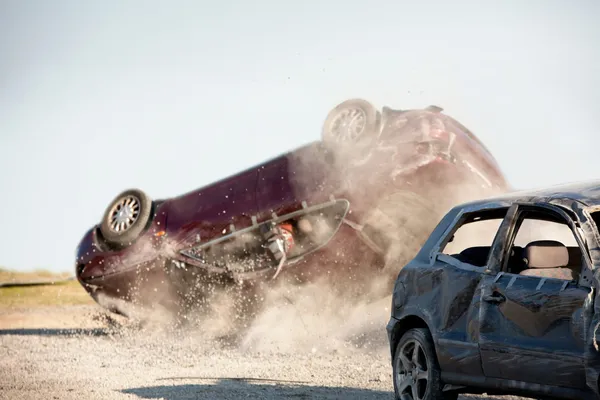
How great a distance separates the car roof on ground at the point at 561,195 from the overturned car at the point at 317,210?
533 cm

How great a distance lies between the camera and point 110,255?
15.3m

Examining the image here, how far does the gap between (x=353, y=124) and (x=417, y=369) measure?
5978mm

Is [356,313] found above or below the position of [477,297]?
below

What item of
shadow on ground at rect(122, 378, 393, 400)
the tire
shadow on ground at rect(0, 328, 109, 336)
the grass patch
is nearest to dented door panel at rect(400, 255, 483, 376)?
shadow on ground at rect(122, 378, 393, 400)

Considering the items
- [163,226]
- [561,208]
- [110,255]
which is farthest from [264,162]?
[561,208]

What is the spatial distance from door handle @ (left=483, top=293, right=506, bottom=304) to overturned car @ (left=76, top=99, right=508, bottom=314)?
5913 mm

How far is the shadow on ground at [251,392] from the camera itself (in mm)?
8641

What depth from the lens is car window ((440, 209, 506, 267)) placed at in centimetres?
697

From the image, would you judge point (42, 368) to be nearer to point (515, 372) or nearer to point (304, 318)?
point (304, 318)

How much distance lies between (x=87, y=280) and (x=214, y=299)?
8.49 ft

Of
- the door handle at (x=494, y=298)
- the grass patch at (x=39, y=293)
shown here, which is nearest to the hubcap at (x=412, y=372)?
the door handle at (x=494, y=298)

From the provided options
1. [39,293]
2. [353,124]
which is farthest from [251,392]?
[39,293]

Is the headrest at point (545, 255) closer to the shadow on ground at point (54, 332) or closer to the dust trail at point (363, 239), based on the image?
the dust trail at point (363, 239)

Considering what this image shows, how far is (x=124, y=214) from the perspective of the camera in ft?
50.3
